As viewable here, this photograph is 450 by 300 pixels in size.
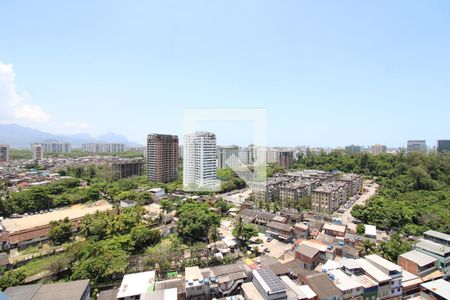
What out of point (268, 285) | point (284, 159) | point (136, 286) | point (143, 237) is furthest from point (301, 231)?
point (284, 159)

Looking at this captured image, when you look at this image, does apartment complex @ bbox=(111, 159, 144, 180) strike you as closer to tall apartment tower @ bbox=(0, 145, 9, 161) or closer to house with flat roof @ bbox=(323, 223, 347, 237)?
house with flat roof @ bbox=(323, 223, 347, 237)

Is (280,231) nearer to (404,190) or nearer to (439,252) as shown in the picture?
(439,252)

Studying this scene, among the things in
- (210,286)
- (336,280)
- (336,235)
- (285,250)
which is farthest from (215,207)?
(336,280)

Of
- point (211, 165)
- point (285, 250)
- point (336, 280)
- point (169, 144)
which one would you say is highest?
point (169, 144)

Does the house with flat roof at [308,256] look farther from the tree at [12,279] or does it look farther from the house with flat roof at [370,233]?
the tree at [12,279]

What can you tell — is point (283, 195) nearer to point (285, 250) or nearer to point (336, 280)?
point (285, 250)
